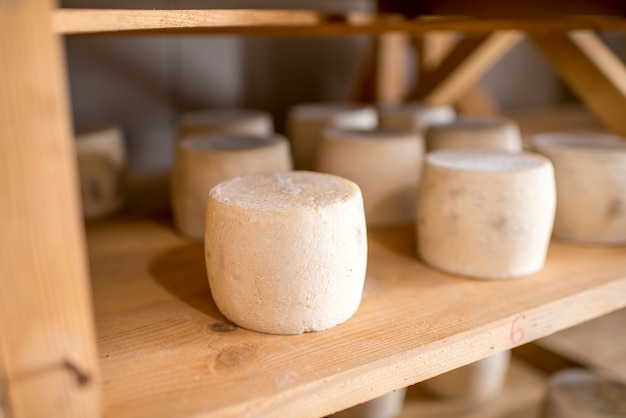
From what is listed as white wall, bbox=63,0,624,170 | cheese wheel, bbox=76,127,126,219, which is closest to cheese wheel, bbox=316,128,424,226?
cheese wheel, bbox=76,127,126,219

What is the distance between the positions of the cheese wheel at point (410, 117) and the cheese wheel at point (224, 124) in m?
0.29

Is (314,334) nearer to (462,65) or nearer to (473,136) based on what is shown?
(473,136)

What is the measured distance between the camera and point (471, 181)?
2.90 feet

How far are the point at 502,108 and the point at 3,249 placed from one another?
227cm

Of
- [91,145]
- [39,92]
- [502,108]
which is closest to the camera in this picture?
[39,92]

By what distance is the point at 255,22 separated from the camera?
80 cm

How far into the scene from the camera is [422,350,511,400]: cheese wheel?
133cm

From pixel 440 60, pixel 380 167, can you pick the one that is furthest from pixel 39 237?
pixel 440 60

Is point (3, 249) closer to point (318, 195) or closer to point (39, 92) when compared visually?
point (39, 92)

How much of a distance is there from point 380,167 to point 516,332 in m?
0.43

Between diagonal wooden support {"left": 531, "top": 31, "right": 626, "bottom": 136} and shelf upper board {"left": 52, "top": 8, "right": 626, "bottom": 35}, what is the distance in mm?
60

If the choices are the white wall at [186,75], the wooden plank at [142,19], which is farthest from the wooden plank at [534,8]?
the white wall at [186,75]

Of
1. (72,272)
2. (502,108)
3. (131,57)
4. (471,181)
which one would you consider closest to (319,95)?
(131,57)

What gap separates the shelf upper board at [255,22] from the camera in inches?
21.8
